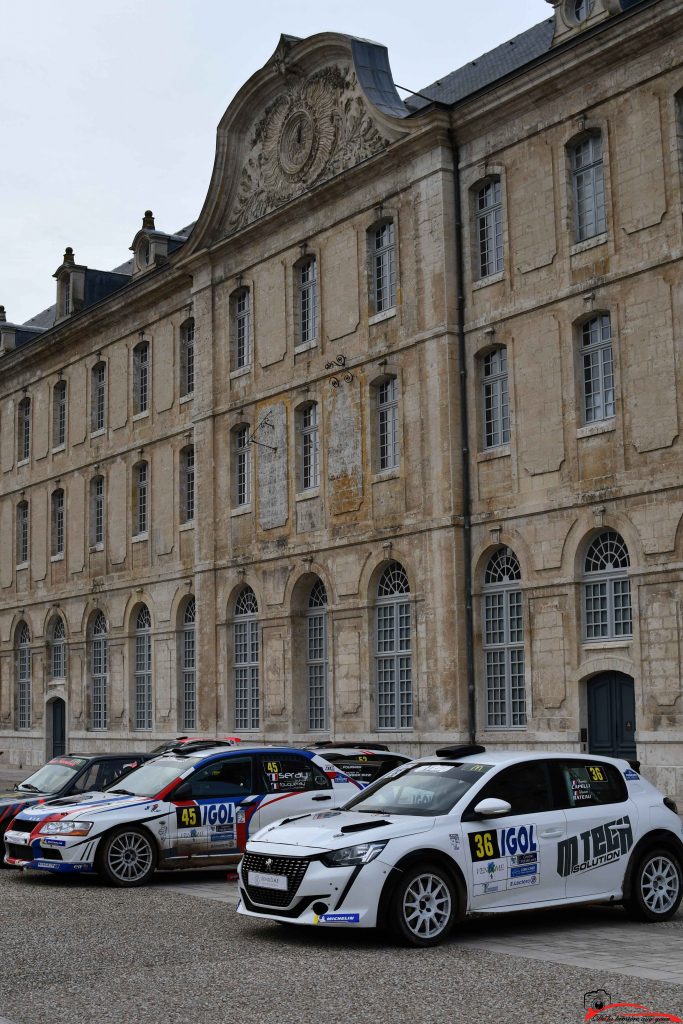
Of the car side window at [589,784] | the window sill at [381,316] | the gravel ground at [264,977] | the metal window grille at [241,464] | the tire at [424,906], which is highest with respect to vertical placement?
the window sill at [381,316]

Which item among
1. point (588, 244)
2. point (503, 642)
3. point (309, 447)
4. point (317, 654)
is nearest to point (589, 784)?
point (503, 642)

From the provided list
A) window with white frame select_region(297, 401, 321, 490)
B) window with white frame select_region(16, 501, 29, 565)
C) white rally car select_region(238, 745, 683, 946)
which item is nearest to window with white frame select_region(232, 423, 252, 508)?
window with white frame select_region(297, 401, 321, 490)

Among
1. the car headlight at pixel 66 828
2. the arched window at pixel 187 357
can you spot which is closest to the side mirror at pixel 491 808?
the car headlight at pixel 66 828

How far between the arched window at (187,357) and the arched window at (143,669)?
19.9ft

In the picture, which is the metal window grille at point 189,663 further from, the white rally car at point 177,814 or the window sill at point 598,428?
the white rally car at point 177,814

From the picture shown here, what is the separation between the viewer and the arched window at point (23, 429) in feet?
154

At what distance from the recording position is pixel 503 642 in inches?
1057

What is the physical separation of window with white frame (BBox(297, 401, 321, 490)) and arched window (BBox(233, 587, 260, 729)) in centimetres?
330

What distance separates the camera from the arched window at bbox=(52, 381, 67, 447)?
44.5m

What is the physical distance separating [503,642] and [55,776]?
1004cm

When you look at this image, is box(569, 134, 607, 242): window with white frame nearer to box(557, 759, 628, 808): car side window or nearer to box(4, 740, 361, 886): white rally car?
box(4, 740, 361, 886): white rally car

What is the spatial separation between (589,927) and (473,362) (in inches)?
656

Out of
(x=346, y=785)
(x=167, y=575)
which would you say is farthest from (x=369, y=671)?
(x=346, y=785)

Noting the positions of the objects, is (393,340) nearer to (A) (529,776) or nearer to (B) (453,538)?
(B) (453,538)
